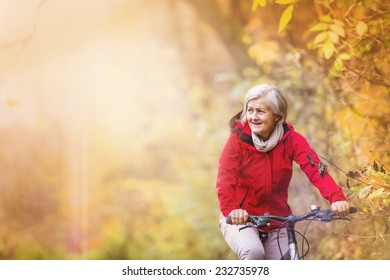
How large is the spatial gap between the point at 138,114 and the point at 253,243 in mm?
1513

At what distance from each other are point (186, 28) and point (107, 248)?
1.76 metres

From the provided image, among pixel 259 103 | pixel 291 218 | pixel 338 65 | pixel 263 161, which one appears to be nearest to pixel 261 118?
pixel 259 103

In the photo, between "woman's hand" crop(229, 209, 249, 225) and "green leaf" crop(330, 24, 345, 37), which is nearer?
"woman's hand" crop(229, 209, 249, 225)

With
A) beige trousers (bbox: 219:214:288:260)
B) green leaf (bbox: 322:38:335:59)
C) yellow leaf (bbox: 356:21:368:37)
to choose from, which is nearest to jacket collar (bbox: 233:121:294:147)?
beige trousers (bbox: 219:214:288:260)

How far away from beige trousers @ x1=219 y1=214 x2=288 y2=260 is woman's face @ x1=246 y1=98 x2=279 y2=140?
24.3 inches

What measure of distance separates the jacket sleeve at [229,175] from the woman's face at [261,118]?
0.15 meters

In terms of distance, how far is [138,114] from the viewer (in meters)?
5.13

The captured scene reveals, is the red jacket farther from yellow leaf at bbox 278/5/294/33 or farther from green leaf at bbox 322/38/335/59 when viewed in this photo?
yellow leaf at bbox 278/5/294/33

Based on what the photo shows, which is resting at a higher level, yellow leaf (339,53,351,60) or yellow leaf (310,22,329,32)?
yellow leaf (310,22,329,32)

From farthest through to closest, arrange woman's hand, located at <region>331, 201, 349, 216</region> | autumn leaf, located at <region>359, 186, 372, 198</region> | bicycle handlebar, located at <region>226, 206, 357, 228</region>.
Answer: autumn leaf, located at <region>359, 186, 372, 198</region>, woman's hand, located at <region>331, 201, 349, 216</region>, bicycle handlebar, located at <region>226, 206, 357, 228</region>

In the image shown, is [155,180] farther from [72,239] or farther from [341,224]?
[341,224]

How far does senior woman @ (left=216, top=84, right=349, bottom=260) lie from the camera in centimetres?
440

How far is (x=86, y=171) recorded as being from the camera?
16.7ft

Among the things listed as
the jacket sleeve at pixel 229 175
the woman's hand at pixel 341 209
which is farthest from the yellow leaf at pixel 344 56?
the woman's hand at pixel 341 209
